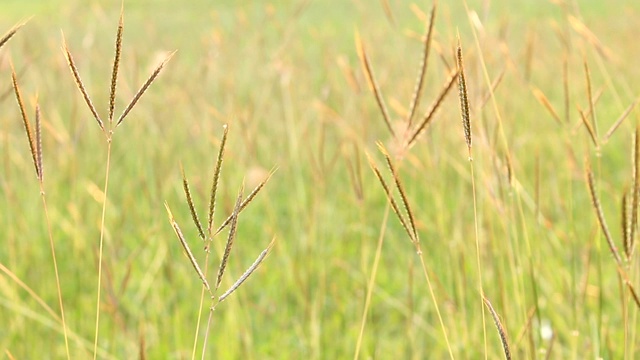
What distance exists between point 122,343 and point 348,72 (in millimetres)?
915

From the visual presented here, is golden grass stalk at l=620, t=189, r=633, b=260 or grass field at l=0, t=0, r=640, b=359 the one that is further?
grass field at l=0, t=0, r=640, b=359

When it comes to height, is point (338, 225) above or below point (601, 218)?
below

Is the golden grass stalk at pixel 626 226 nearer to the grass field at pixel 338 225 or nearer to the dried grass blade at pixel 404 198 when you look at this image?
the grass field at pixel 338 225

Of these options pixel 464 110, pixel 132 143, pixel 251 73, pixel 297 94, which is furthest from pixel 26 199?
pixel 251 73

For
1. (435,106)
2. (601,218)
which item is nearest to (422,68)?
(435,106)

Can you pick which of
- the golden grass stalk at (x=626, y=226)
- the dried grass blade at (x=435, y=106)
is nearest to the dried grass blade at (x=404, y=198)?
the dried grass blade at (x=435, y=106)

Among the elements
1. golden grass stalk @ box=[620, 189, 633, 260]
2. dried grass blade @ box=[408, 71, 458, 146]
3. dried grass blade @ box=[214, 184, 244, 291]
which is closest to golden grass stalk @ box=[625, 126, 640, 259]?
golden grass stalk @ box=[620, 189, 633, 260]

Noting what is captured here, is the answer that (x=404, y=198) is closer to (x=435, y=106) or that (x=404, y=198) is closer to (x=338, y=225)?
(x=435, y=106)

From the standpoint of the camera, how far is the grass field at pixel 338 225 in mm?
1052

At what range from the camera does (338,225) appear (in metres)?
2.34

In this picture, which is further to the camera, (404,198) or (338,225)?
(338,225)

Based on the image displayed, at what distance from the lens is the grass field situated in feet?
3.45

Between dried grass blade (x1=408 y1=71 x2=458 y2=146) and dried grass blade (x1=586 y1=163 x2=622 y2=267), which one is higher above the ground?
dried grass blade (x1=408 y1=71 x2=458 y2=146)

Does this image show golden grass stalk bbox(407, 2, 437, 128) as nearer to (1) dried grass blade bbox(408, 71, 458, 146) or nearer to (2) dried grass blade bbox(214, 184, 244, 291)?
(1) dried grass blade bbox(408, 71, 458, 146)
